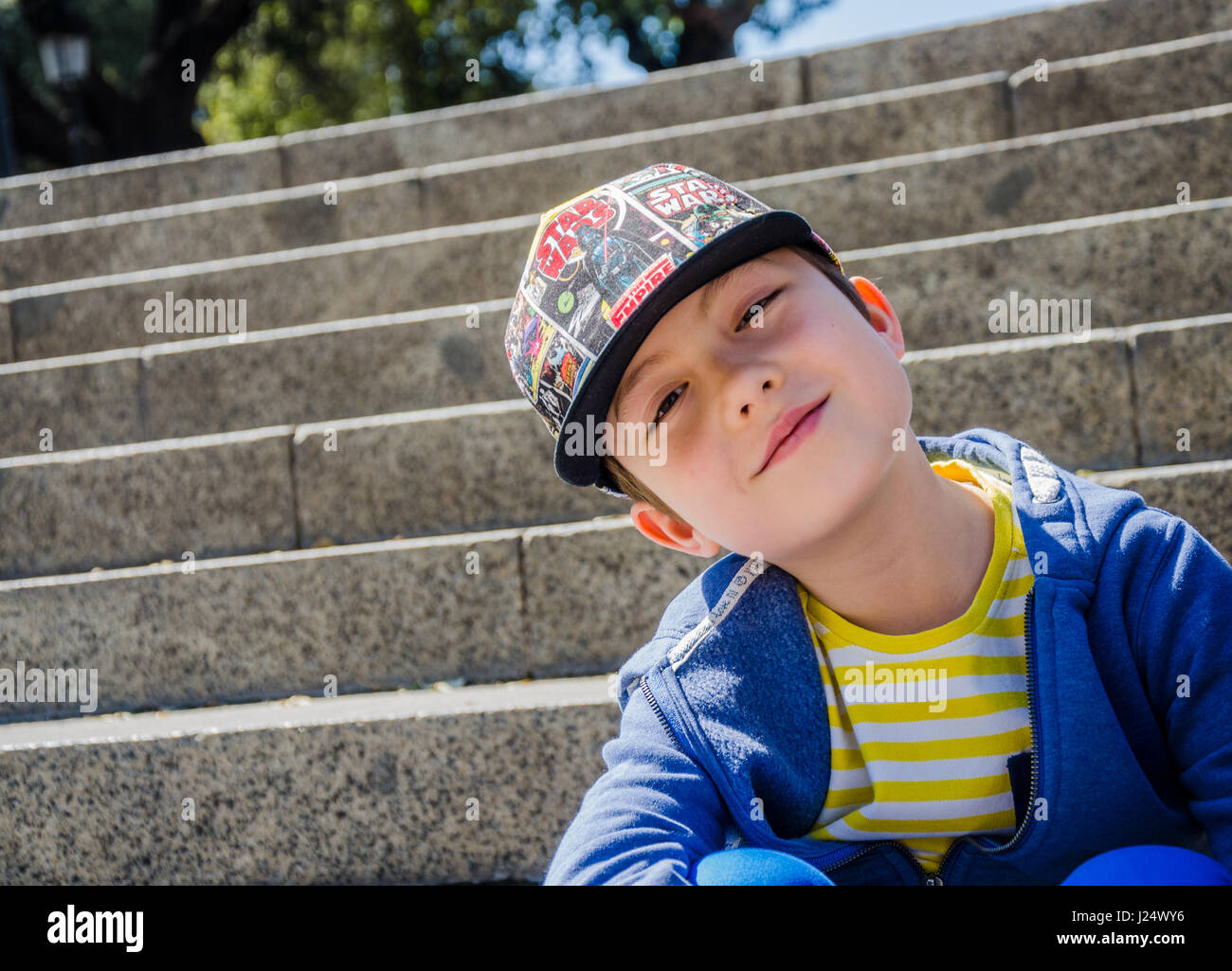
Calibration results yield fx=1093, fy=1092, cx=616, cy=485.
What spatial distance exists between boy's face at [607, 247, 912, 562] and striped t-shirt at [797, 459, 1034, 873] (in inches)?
10.1

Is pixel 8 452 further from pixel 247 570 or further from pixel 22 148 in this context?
pixel 22 148

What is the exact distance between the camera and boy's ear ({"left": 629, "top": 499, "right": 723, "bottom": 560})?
1.87 m

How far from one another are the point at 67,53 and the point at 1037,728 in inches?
488

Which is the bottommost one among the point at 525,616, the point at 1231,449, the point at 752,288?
the point at 525,616

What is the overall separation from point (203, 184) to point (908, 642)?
6.02 metres

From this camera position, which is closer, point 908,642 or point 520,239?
point 908,642

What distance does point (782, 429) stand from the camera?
1.58 meters

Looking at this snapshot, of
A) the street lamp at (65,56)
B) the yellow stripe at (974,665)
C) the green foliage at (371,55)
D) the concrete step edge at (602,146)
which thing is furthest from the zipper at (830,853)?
the green foliage at (371,55)

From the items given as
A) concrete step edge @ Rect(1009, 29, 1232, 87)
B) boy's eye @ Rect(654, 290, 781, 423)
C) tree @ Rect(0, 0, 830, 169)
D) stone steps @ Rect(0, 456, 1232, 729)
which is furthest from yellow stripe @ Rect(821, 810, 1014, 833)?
tree @ Rect(0, 0, 830, 169)

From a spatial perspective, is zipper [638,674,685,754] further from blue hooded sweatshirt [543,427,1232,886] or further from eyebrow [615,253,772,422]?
eyebrow [615,253,772,422]

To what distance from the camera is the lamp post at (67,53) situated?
442 inches

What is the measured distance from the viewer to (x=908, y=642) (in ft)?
5.63
